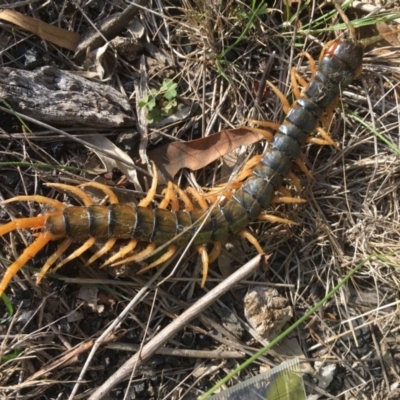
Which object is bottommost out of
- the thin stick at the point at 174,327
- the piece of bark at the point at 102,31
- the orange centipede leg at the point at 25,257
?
the thin stick at the point at 174,327

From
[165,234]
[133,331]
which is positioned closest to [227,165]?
[165,234]

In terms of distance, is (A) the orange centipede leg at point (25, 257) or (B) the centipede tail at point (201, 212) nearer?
(A) the orange centipede leg at point (25, 257)

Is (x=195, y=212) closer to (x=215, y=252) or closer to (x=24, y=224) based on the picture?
(x=215, y=252)

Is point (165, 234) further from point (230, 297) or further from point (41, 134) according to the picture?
point (41, 134)

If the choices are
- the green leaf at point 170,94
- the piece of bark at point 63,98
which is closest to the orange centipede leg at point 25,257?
the piece of bark at point 63,98

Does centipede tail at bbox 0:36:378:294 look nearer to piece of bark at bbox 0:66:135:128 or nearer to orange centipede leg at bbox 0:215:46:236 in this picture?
orange centipede leg at bbox 0:215:46:236

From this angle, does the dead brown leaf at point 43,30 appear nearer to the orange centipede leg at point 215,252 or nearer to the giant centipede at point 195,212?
the giant centipede at point 195,212

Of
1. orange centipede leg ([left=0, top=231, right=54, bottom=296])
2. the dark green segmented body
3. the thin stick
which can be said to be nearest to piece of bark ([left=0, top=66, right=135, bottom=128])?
the dark green segmented body
